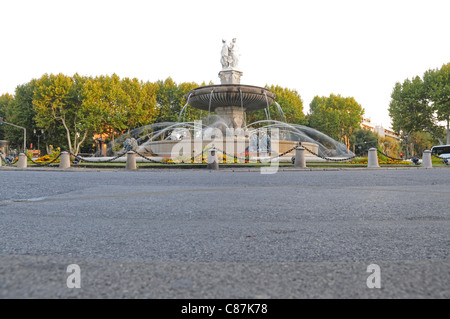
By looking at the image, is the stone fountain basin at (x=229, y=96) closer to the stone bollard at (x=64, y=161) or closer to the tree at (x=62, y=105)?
the stone bollard at (x=64, y=161)

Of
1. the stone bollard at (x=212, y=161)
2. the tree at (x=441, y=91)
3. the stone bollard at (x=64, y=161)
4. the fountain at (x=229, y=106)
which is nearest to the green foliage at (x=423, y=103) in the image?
the tree at (x=441, y=91)

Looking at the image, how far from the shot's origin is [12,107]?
47.8m

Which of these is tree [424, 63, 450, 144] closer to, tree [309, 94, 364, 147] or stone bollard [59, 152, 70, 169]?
tree [309, 94, 364, 147]

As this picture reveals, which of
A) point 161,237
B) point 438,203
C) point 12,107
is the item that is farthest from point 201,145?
point 12,107

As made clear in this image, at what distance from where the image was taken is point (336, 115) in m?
57.0

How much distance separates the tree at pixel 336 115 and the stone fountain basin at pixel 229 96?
3501 cm

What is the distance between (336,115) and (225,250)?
5831 cm

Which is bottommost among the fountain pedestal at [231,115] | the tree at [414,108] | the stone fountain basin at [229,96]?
the fountain pedestal at [231,115]

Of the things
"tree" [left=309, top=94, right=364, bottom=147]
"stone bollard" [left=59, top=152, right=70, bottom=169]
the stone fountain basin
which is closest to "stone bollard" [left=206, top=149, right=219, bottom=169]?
"stone bollard" [left=59, top=152, right=70, bottom=169]

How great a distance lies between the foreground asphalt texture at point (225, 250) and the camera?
1511mm

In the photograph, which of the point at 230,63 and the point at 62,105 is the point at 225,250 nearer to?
the point at 230,63

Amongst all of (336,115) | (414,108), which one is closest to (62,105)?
(336,115)

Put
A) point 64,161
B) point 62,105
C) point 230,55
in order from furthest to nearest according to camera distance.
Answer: point 62,105, point 230,55, point 64,161
